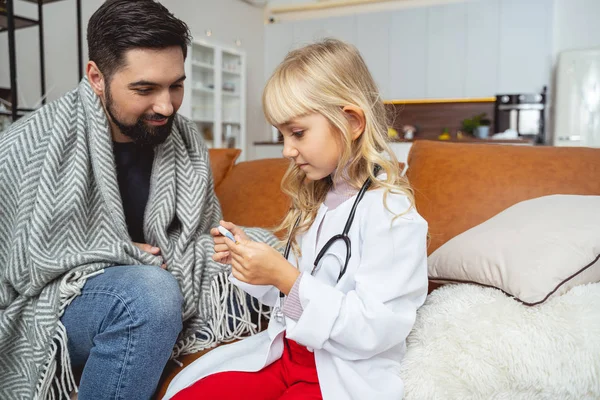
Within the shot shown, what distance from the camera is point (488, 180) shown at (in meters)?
1.41

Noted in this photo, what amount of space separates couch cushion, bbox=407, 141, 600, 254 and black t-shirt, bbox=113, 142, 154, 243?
2.72 feet

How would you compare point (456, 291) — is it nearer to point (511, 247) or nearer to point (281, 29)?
point (511, 247)

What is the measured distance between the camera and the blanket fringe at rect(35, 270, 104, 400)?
3.54 feet

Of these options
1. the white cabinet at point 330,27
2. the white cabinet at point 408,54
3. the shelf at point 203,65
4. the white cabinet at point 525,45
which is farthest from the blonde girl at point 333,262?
the white cabinet at point 330,27

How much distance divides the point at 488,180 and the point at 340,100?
0.66 m

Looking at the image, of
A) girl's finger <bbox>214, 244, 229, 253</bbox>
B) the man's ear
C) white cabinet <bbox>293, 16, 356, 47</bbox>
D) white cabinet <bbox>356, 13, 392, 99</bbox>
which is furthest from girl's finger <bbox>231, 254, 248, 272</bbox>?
white cabinet <bbox>293, 16, 356, 47</bbox>

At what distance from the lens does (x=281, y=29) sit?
6.53 meters

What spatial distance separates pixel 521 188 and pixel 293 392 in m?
0.87

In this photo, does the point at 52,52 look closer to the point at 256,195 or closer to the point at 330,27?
the point at 256,195

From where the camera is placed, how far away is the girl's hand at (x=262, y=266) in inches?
35.4

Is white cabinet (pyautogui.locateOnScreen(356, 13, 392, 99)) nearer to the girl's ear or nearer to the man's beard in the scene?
the man's beard

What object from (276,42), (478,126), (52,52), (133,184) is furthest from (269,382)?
(276,42)

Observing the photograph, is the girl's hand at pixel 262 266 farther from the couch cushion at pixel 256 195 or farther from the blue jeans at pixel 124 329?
the couch cushion at pixel 256 195

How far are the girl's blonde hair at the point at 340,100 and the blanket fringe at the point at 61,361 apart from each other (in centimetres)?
61
